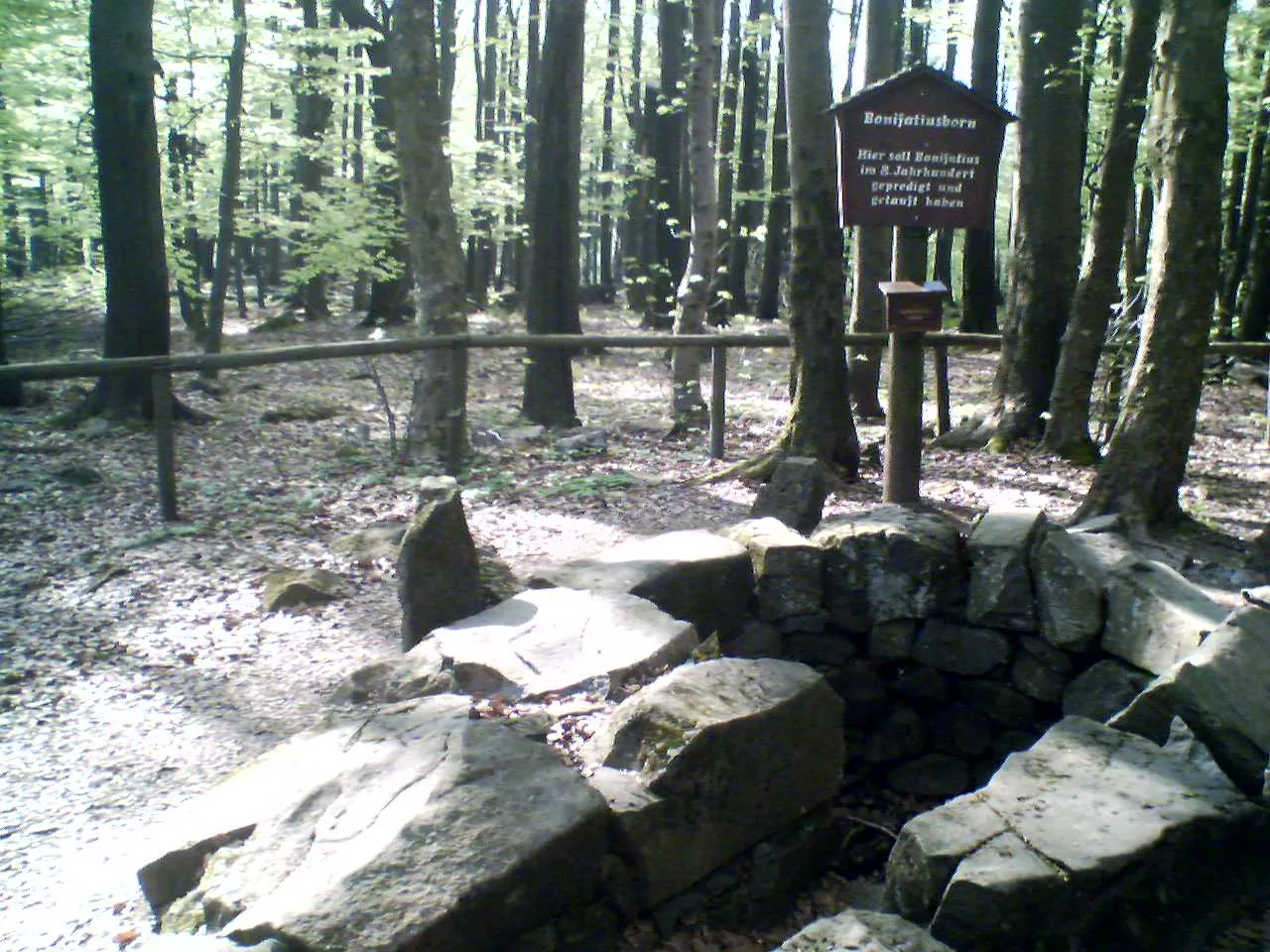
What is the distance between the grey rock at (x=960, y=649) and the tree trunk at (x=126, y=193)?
816cm

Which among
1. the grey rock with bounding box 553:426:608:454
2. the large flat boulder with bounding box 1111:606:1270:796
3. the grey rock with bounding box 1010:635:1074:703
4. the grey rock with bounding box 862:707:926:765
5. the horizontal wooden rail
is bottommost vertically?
the grey rock with bounding box 862:707:926:765

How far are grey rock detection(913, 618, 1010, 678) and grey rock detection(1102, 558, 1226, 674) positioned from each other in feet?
1.80

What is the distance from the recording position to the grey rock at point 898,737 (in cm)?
549

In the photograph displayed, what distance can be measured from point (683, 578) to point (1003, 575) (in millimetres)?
1555

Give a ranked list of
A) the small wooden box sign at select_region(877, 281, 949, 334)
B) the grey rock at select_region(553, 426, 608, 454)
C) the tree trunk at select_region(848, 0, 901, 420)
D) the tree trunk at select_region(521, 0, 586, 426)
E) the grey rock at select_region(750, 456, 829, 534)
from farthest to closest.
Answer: the tree trunk at select_region(521, 0, 586, 426), the tree trunk at select_region(848, 0, 901, 420), the grey rock at select_region(553, 426, 608, 454), the grey rock at select_region(750, 456, 829, 534), the small wooden box sign at select_region(877, 281, 949, 334)

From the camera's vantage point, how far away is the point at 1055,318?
9.49 meters

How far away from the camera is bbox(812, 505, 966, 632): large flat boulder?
17.4 feet

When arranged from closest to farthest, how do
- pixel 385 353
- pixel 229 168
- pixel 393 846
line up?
pixel 393 846 < pixel 385 353 < pixel 229 168

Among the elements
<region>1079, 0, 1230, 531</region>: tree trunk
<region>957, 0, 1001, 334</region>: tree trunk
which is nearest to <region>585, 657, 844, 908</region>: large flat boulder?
<region>1079, 0, 1230, 531</region>: tree trunk

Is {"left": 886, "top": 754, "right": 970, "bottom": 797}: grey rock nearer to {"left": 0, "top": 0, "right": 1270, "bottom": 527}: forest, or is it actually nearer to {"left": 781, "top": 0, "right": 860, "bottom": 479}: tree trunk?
{"left": 0, "top": 0, "right": 1270, "bottom": 527}: forest

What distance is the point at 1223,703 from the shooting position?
358cm

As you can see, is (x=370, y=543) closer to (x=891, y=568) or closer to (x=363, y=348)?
Answer: (x=363, y=348)

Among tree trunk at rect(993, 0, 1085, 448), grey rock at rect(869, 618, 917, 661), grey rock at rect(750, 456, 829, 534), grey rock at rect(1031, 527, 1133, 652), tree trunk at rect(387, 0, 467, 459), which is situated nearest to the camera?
grey rock at rect(1031, 527, 1133, 652)

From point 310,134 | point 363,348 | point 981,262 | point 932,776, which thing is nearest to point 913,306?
point 932,776
